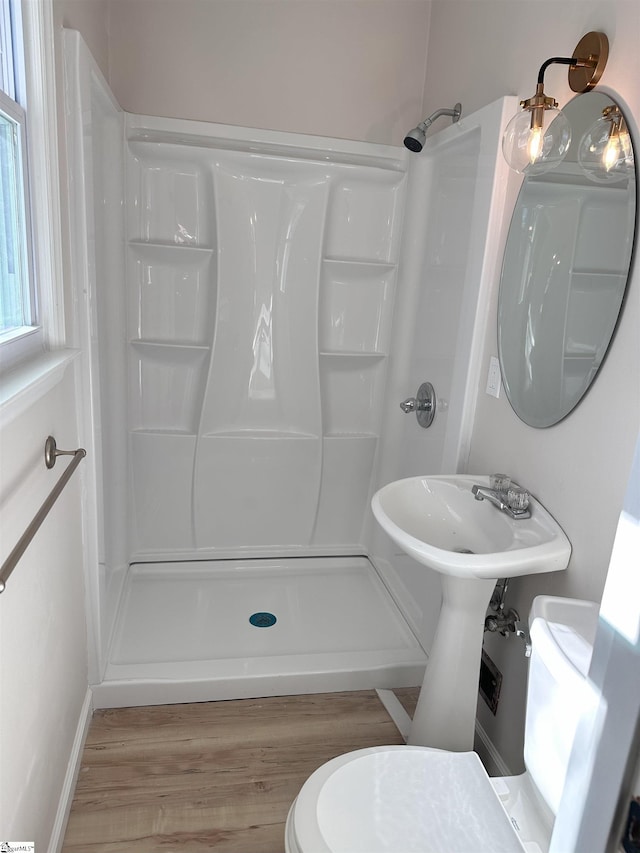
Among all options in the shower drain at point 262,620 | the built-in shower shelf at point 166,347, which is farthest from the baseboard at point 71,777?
the built-in shower shelf at point 166,347

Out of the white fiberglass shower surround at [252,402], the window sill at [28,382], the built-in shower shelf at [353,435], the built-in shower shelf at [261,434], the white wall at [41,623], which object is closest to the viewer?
the window sill at [28,382]

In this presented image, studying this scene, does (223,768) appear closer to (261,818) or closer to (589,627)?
(261,818)

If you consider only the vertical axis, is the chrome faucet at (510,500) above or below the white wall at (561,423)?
below

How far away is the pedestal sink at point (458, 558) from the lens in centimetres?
150

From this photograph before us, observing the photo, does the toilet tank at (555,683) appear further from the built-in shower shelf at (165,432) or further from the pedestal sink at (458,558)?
the built-in shower shelf at (165,432)

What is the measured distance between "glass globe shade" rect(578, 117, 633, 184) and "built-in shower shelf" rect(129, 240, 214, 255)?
1.57 meters

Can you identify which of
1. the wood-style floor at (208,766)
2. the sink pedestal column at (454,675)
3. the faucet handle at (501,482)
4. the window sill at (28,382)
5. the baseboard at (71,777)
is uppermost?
the window sill at (28,382)

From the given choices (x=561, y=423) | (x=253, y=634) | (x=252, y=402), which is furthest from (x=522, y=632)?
(x=252, y=402)

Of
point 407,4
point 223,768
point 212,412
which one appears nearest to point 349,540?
point 212,412

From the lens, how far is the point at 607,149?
1427mm

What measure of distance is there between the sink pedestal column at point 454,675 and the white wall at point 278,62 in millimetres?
1974

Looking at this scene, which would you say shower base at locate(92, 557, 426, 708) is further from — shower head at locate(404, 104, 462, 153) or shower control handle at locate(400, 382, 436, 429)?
shower head at locate(404, 104, 462, 153)

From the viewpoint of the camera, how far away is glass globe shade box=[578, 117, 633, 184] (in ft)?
4.54

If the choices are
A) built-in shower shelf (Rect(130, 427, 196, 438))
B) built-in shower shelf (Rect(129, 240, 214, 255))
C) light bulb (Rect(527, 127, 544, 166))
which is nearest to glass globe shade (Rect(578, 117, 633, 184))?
light bulb (Rect(527, 127, 544, 166))
